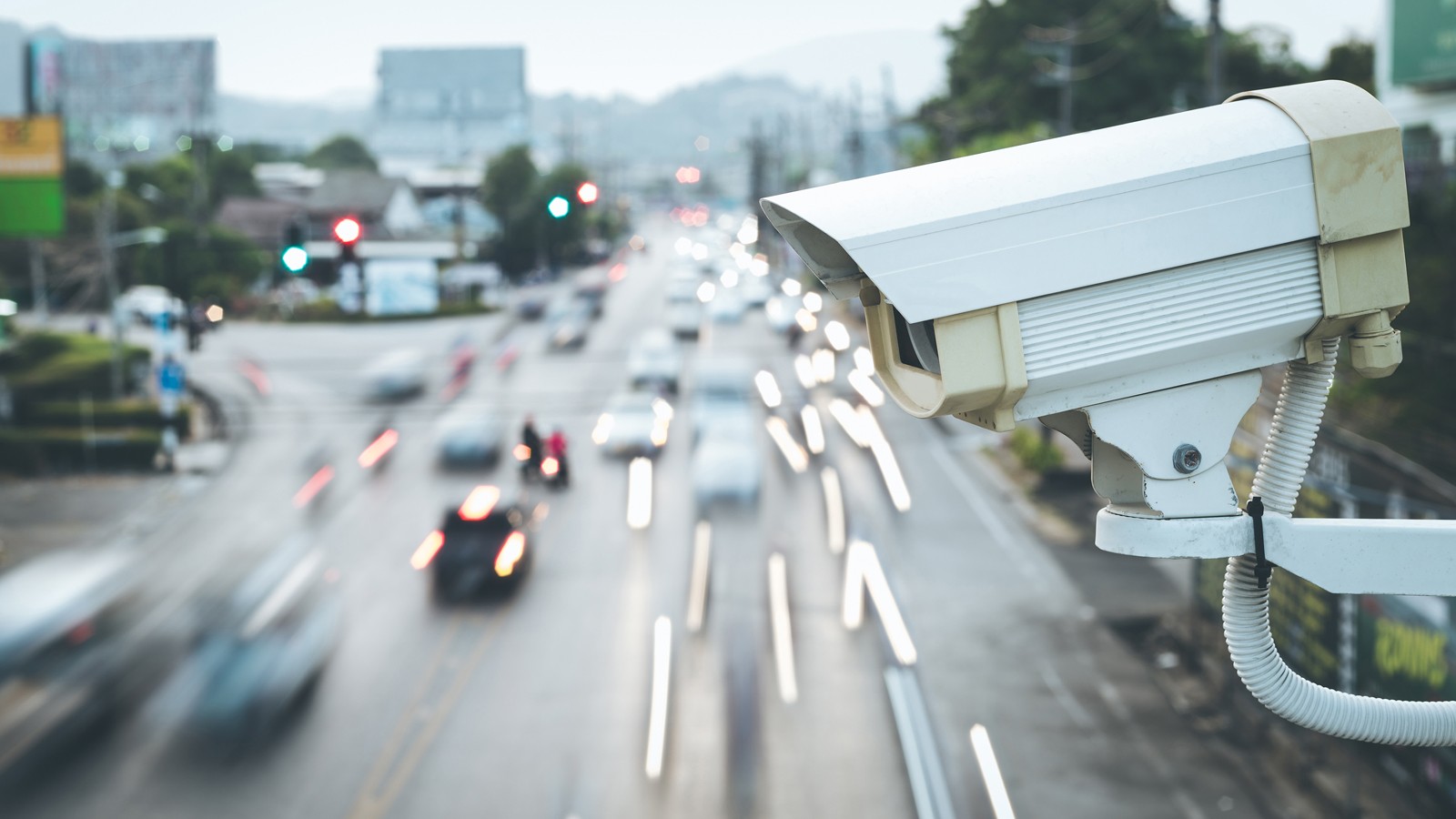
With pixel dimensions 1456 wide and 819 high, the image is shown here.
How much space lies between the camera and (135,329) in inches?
2261

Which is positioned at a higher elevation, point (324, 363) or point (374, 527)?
point (324, 363)

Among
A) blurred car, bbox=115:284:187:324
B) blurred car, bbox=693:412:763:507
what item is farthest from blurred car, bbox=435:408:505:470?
blurred car, bbox=115:284:187:324

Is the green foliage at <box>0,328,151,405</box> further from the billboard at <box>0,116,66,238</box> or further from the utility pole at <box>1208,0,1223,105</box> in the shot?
the utility pole at <box>1208,0,1223,105</box>

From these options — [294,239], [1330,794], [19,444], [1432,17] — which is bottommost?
[1330,794]

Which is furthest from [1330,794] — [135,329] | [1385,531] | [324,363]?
[135,329]

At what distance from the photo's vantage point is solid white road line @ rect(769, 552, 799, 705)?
16.4 metres

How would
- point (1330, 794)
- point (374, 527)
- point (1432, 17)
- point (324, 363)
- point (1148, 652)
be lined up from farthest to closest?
point (324, 363)
point (1432, 17)
point (374, 527)
point (1148, 652)
point (1330, 794)

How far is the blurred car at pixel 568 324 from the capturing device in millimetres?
48956

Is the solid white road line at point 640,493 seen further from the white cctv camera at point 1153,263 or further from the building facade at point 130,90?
the building facade at point 130,90

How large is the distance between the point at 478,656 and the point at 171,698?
12.8ft

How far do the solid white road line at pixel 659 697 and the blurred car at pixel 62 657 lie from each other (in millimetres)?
6622

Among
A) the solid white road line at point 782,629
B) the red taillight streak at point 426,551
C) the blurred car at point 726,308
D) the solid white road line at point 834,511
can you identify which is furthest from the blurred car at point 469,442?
the blurred car at point 726,308

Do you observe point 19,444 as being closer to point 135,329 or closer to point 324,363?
point 324,363

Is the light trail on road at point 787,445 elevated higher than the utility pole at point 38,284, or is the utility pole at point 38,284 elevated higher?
the utility pole at point 38,284
